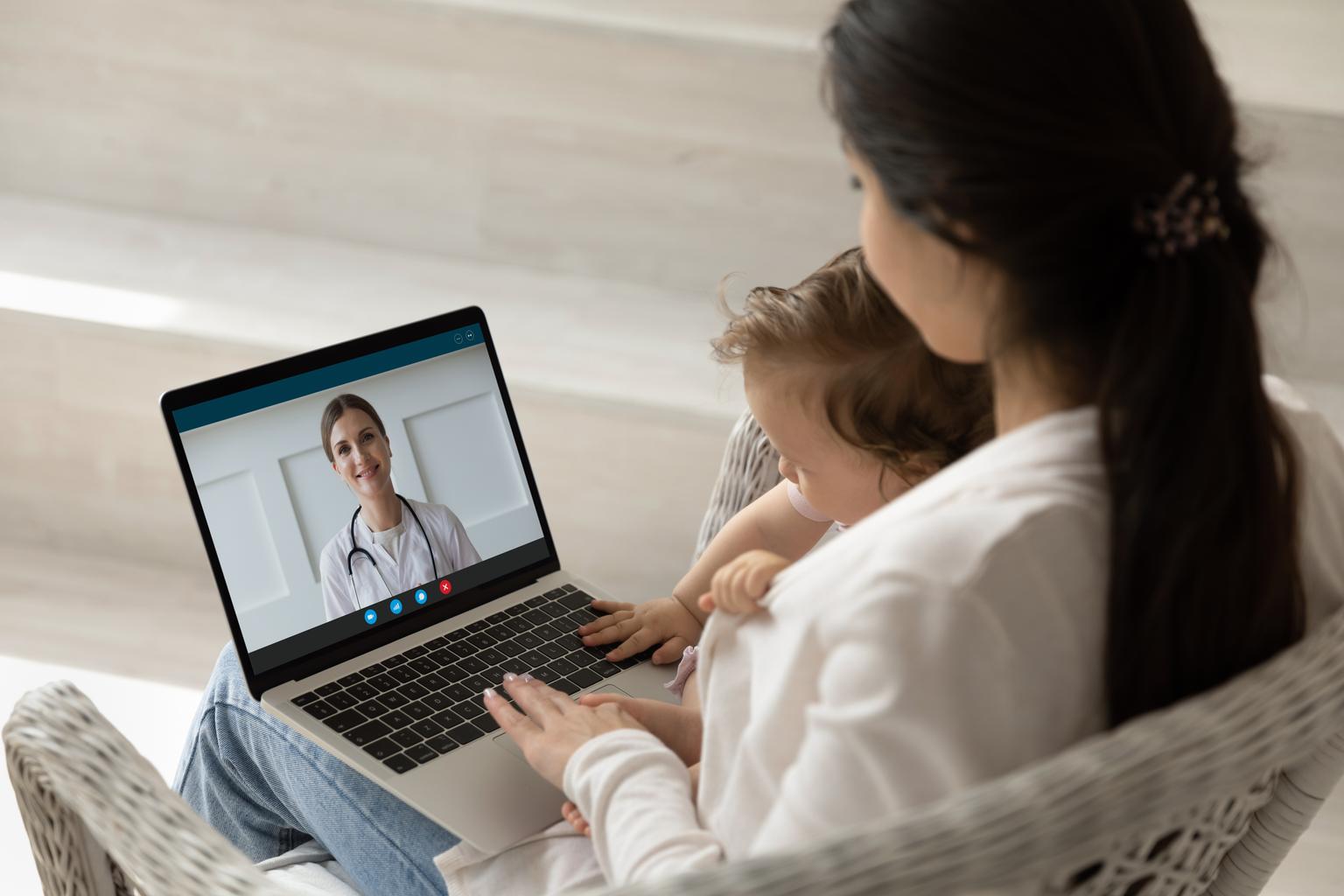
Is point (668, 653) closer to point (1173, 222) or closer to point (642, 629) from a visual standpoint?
point (642, 629)

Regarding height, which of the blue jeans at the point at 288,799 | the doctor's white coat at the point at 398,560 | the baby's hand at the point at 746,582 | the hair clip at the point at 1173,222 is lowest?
the blue jeans at the point at 288,799

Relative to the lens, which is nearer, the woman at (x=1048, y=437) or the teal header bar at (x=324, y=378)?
the woman at (x=1048, y=437)

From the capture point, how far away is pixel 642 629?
3.52 ft

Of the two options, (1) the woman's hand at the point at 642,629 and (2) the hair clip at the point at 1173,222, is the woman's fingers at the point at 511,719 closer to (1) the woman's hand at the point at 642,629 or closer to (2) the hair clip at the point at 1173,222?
(1) the woman's hand at the point at 642,629

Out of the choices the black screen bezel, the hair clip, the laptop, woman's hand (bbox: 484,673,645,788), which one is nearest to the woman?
the hair clip

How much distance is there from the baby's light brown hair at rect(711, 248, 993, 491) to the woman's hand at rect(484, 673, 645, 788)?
295 millimetres

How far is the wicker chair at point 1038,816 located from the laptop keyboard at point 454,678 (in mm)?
196

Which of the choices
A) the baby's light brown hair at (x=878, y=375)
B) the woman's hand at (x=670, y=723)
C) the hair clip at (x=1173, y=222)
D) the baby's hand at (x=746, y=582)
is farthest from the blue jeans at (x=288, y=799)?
the hair clip at (x=1173, y=222)

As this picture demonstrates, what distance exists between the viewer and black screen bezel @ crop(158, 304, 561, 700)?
944 millimetres

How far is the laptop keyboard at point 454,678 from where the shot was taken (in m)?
0.93

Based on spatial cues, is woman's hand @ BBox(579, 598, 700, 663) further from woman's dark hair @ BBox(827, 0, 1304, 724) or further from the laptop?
woman's dark hair @ BBox(827, 0, 1304, 724)

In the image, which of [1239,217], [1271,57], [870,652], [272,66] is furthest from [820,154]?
[870,652]

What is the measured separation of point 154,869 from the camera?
66 cm

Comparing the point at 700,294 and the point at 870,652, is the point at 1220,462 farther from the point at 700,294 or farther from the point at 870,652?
the point at 700,294
